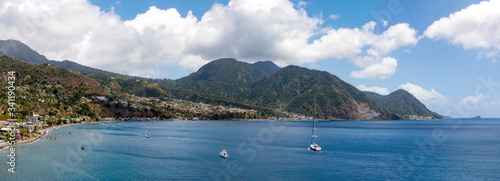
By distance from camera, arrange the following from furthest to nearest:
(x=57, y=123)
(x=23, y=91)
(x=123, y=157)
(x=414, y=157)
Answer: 1. (x=23, y=91)
2. (x=57, y=123)
3. (x=414, y=157)
4. (x=123, y=157)

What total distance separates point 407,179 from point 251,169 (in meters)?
28.5

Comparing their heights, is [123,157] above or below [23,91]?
below

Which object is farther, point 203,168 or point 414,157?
point 414,157

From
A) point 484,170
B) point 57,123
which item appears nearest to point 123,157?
point 484,170

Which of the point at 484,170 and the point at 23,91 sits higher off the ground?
the point at 23,91

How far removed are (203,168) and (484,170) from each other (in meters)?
Answer: 57.9

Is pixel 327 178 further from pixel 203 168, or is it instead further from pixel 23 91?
pixel 23 91

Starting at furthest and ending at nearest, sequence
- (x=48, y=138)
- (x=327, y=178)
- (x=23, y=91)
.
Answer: (x=23, y=91)
(x=48, y=138)
(x=327, y=178)

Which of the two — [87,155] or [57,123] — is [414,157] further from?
[57,123]

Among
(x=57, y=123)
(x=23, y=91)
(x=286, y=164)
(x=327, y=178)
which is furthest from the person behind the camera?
(x=23, y=91)

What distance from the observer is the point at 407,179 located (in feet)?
168

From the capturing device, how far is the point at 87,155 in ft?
225

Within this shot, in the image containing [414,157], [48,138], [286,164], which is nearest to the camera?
[286,164]

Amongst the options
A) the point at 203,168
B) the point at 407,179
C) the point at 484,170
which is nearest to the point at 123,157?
the point at 203,168
